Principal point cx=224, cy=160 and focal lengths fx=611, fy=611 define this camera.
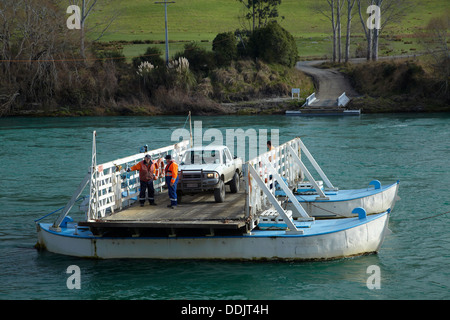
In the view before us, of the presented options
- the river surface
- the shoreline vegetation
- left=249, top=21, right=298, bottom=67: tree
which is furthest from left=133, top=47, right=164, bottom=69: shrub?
the river surface

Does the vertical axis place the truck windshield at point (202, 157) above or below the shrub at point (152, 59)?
below

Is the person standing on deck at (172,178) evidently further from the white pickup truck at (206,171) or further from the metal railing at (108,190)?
the metal railing at (108,190)

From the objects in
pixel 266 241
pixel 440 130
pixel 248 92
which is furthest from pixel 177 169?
pixel 248 92

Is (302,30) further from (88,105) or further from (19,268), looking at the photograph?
(19,268)

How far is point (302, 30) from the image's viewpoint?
117 meters

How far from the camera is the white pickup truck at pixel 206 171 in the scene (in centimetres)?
1798

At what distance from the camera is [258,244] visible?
1598cm

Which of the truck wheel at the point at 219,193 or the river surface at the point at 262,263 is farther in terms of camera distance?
the truck wheel at the point at 219,193

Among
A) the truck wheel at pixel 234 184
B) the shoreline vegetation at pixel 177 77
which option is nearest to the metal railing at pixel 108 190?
the truck wheel at pixel 234 184

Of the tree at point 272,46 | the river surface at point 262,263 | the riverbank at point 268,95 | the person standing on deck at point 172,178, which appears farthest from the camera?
the tree at point 272,46

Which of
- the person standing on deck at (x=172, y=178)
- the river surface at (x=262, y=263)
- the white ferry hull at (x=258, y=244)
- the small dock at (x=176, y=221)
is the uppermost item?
the person standing on deck at (x=172, y=178)

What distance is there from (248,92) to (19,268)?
50.5 metres

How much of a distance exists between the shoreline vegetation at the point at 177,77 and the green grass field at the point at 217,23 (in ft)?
57.5
